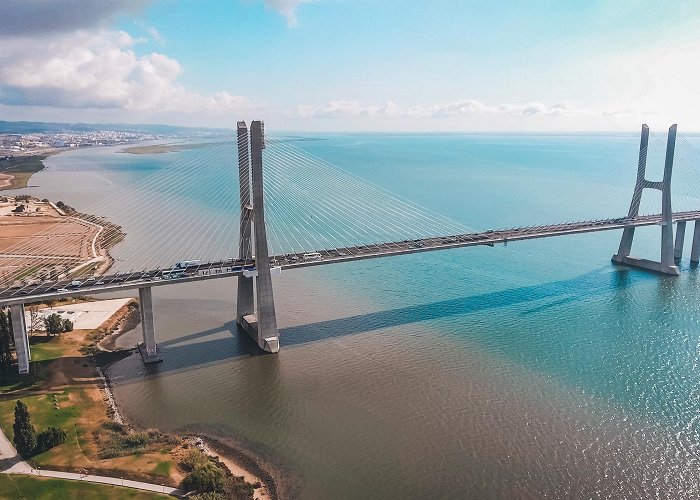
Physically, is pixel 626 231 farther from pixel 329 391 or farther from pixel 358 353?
pixel 329 391

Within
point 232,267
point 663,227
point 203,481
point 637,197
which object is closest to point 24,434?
point 203,481

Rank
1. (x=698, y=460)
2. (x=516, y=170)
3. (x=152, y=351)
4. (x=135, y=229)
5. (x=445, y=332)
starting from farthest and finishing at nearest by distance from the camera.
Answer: (x=516, y=170) → (x=135, y=229) → (x=445, y=332) → (x=152, y=351) → (x=698, y=460)

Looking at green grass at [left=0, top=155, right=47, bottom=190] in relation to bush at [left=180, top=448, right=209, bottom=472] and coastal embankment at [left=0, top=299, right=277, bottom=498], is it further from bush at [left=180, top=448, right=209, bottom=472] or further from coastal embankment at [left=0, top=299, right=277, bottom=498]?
bush at [left=180, top=448, right=209, bottom=472]

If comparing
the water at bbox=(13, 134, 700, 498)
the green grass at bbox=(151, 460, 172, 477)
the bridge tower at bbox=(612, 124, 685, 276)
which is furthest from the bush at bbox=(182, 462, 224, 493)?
the bridge tower at bbox=(612, 124, 685, 276)

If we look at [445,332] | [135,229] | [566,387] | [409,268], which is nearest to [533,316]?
[445,332]

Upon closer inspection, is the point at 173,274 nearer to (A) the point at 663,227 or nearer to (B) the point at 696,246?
(A) the point at 663,227

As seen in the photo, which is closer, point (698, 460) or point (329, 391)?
point (698, 460)
